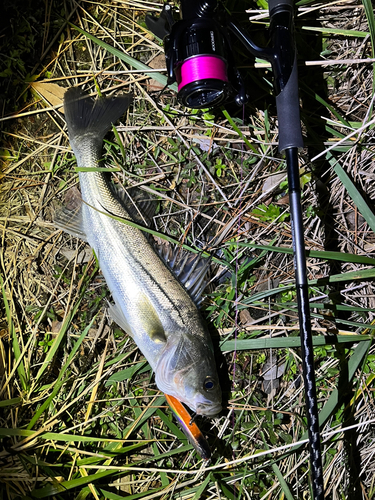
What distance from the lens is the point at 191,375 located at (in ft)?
7.25

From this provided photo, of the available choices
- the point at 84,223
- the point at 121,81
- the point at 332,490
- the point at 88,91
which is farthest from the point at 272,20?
the point at 332,490

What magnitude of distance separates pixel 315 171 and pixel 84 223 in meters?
1.45

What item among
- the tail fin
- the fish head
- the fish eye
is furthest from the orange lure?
the tail fin

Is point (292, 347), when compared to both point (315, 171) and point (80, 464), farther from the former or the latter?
point (80, 464)

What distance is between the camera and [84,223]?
2551mm

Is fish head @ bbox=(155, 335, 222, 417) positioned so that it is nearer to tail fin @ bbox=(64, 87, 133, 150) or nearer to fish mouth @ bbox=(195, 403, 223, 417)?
fish mouth @ bbox=(195, 403, 223, 417)

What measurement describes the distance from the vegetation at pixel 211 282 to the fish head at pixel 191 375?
0.86 ft

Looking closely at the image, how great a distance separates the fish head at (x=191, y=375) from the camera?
7.19 ft

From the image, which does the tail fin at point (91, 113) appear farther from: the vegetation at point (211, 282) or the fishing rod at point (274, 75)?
the fishing rod at point (274, 75)

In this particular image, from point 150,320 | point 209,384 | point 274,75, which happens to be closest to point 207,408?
point 209,384

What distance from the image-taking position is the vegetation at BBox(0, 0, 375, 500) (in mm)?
2424

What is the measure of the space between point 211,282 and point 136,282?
0.48 metres

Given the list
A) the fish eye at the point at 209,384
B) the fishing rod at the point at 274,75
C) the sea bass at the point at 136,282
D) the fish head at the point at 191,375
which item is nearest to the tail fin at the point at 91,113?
the sea bass at the point at 136,282

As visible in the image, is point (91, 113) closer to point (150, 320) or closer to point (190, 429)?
point (150, 320)
